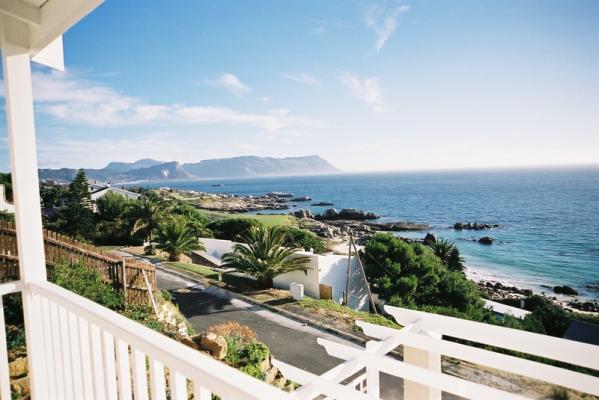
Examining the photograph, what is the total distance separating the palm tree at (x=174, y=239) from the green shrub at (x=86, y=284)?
454 centimetres

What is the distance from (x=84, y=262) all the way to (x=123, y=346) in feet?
14.8

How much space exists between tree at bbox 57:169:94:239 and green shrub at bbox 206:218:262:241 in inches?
175

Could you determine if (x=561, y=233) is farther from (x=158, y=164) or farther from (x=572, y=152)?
(x=158, y=164)

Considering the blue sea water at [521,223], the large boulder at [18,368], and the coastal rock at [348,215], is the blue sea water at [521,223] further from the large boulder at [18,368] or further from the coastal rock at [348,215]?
the large boulder at [18,368]

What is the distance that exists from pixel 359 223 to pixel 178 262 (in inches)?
771

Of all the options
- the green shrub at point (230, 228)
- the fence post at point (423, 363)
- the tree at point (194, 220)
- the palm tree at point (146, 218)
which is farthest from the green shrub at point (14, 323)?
the green shrub at point (230, 228)

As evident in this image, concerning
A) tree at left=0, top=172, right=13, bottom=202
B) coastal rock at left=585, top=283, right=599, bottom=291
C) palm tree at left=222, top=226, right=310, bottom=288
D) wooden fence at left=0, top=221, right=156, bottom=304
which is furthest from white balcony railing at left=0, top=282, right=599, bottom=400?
coastal rock at left=585, top=283, right=599, bottom=291

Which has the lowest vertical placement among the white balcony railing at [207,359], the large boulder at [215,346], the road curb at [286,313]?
the road curb at [286,313]

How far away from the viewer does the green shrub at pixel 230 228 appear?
39.3ft

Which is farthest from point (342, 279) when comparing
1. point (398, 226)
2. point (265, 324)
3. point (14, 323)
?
point (398, 226)

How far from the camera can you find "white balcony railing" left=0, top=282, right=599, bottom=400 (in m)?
0.69

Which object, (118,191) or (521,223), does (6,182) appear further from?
(521,223)

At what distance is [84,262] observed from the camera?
474 centimetres

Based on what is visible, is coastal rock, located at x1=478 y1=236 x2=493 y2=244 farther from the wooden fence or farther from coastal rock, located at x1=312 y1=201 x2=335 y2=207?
the wooden fence
